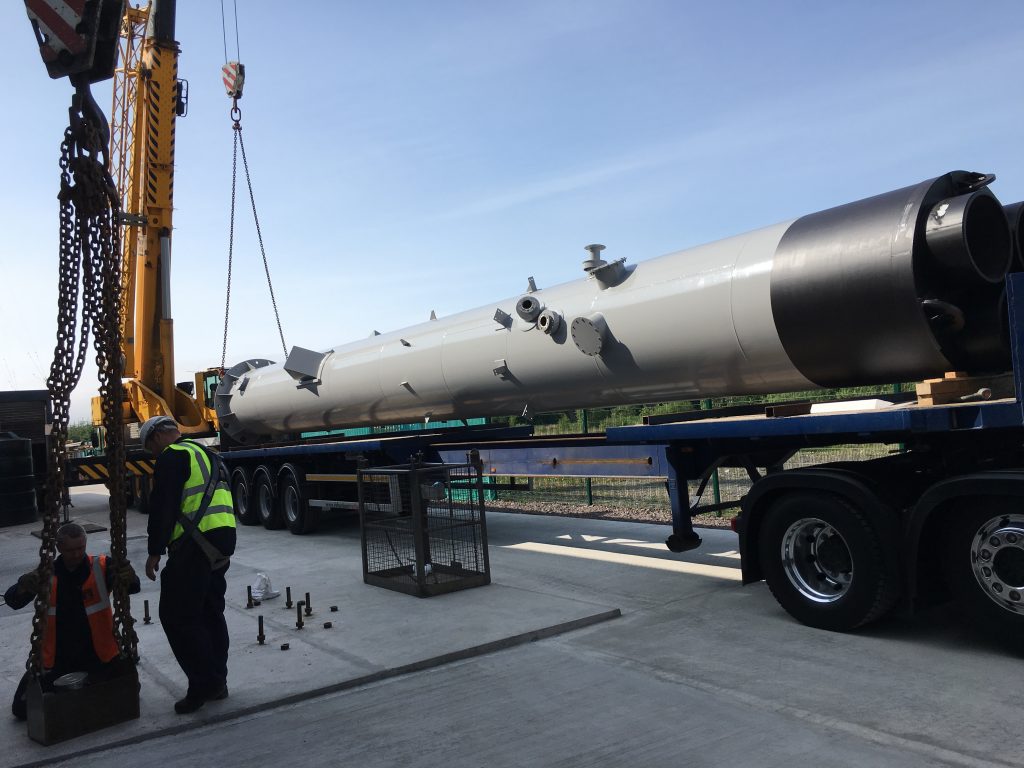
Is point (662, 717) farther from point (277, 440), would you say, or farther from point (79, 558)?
point (277, 440)

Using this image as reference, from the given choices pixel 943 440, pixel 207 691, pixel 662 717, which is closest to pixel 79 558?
pixel 207 691

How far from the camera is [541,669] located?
5.35 metres

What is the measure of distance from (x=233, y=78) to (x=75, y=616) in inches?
493

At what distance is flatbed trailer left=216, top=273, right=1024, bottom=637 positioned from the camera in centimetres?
508

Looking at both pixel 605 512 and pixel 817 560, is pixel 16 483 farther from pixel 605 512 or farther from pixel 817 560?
pixel 817 560

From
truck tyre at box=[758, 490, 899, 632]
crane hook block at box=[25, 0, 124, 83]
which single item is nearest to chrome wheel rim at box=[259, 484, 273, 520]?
truck tyre at box=[758, 490, 899, 632]

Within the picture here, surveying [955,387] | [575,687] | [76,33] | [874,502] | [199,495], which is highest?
[76,33]

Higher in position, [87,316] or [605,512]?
[87,316]

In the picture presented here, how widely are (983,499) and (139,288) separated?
578 inches

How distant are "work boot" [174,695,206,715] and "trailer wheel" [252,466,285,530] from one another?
8.55m

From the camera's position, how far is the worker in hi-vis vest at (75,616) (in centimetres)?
480

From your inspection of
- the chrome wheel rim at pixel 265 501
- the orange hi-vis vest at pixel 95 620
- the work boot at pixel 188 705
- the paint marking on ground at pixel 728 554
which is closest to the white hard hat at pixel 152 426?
the orange hi-vis vest at pixel 95 620

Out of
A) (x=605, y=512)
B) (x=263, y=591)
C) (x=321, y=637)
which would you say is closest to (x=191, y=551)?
(x=321, y=637)

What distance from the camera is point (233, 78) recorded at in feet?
49.0
